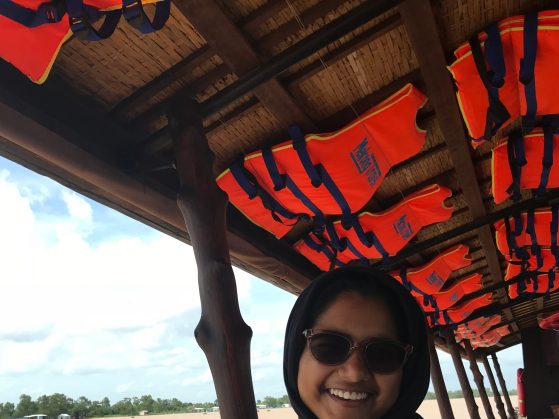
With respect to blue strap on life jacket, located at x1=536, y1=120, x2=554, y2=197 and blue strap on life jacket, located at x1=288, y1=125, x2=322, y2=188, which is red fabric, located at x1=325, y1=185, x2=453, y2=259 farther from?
blue strap on life jacket, located at x1=288, y1=125, x2=322, y2=188

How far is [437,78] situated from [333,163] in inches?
31.8

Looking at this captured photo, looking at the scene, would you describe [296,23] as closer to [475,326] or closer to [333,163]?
[333,163]

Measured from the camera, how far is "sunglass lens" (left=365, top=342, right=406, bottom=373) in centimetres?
92

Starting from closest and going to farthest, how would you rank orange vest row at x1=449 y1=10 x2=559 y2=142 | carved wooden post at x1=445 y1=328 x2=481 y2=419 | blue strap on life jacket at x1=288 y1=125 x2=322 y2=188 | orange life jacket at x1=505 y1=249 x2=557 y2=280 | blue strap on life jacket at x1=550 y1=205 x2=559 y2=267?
orange vest row at x1=449 y1=10 x2=559 y2=142 → blue strap on life jacket at x1=288 y1=125 x2=322 y2=188 → blue strap on life jacket at x1=550 y1=205 x2=559 y2=267 → orange life jacket at x1=505 y1=249 x2=557 y2=280 → carved wooden post at x1=445 y1=328 x2=481 y2=419

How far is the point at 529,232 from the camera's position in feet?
17.1

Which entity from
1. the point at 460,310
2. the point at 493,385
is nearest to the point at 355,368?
the point at 460,310

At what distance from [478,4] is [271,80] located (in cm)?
118

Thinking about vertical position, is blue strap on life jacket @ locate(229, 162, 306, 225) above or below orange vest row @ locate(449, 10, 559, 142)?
below

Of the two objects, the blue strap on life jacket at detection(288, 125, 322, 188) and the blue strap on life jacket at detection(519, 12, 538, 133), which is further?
the blue strap on life jacket at detection(288, 125, 322, 188)

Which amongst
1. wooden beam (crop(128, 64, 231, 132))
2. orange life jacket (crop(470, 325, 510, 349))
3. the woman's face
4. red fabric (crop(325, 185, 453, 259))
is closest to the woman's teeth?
the woman's face

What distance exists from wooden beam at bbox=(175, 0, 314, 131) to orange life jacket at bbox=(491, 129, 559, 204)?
194 cm

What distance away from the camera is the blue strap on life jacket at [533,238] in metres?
4.99

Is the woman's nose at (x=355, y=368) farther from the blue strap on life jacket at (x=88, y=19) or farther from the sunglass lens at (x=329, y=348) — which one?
the blue strap on life jacket at (x=88, y=19)

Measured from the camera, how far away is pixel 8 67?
6.68 feet
